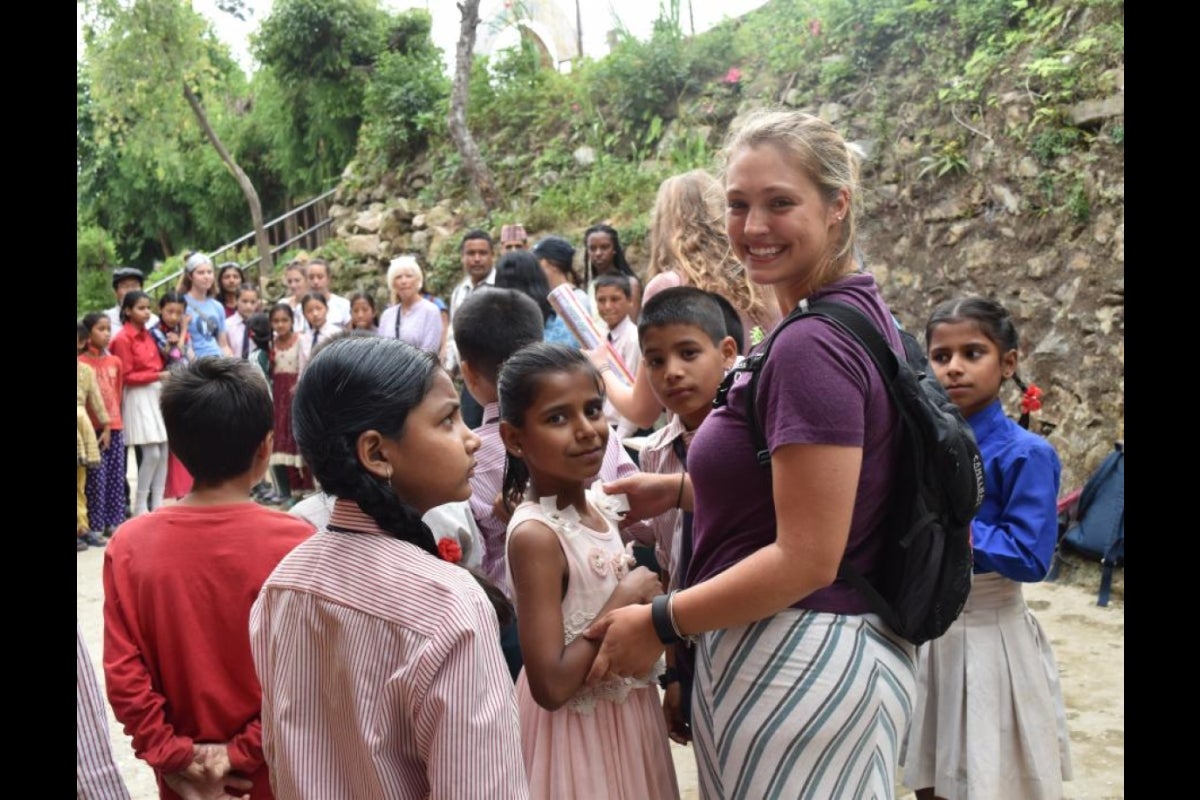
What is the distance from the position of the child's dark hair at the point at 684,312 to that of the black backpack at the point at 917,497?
2.53 ft

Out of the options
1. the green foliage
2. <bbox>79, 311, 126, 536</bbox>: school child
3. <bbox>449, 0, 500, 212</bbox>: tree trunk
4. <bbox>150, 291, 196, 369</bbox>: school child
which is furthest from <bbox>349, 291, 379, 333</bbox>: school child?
the green foliage

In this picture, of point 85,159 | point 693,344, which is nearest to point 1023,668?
point 693,344

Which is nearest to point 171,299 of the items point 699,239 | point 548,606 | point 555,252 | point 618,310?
point 555,252

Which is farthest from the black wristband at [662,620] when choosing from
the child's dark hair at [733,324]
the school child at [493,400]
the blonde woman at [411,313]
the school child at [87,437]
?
the school child at [87,437]

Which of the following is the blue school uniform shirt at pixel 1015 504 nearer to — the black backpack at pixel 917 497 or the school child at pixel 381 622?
the black backpack at pixel 917 497

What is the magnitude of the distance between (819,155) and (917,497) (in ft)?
1.95

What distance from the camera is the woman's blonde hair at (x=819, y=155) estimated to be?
178 cm

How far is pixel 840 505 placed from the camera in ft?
5.26

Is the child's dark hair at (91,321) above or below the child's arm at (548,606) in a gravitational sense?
above

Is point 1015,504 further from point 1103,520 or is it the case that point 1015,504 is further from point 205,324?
point 205,324

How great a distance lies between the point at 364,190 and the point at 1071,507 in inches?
494

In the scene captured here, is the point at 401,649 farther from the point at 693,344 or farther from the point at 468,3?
the point at 468,3

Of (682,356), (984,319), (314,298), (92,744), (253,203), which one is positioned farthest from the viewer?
(253,203)

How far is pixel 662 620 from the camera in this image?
178cm
